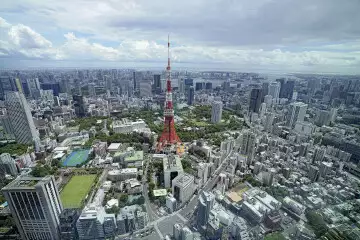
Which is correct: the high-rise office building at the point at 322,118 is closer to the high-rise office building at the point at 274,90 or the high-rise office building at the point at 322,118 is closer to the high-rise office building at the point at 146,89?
the high-rise office building at the point at 274,90

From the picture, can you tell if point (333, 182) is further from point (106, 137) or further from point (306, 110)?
point (106, 137)

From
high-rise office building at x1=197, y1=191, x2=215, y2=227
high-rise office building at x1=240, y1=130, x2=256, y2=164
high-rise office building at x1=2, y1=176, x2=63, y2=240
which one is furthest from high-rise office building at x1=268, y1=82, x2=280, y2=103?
high-rise office building at x1=2, y1=176, x2=63, y2=240

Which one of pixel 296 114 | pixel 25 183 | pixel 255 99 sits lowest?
pixel 296 114

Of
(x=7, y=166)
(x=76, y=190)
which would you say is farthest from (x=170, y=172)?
(x=7, y=166)

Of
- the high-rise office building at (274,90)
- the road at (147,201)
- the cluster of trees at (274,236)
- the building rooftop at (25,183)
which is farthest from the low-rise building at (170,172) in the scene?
the high-rise office building at (274,90)

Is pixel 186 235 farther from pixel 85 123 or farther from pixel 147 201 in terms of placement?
pixel 85 123

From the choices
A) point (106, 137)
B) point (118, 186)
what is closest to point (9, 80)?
point (106, 137)

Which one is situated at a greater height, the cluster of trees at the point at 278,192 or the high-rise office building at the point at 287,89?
the high-rise office building at the point at 287,89
